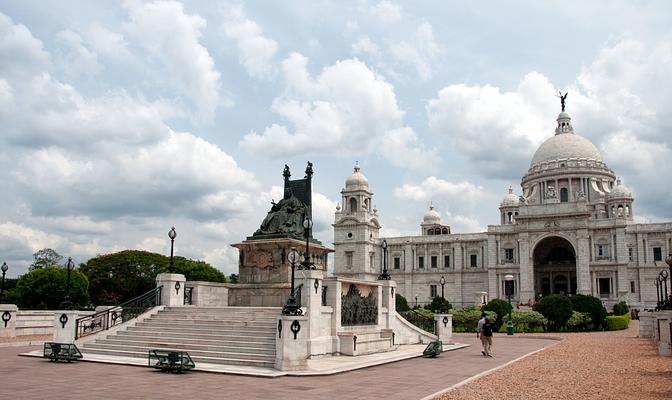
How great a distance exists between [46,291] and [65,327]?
31278mm

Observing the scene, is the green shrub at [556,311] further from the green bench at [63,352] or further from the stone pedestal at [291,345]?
the green bench at [63,352]

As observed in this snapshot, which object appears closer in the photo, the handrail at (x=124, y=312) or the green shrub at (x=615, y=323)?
the handrail at (x=124, y=312)

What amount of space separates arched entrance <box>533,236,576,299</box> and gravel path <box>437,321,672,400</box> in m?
63.8

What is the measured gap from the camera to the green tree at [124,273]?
7369 centimetres

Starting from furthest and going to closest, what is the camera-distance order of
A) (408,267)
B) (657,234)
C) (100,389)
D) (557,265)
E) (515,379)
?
(408,267)
(557,265)
(657,234)
(515,379)
(100,389)

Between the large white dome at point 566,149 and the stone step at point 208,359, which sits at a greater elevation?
the large white dome at point 566,149

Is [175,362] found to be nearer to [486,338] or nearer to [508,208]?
[486,338]

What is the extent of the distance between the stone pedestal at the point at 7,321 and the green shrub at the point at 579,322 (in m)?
36.6

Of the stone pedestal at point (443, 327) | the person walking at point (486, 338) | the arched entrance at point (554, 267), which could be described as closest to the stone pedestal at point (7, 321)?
the stone pedestal at point (443, 327)

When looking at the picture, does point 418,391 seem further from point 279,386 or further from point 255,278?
point 255,278

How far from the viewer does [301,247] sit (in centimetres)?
2805

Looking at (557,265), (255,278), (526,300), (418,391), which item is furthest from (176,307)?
(557,265)

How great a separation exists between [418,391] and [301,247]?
13.5 meters

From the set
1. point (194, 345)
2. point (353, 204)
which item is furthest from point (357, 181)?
point (194, 345)
